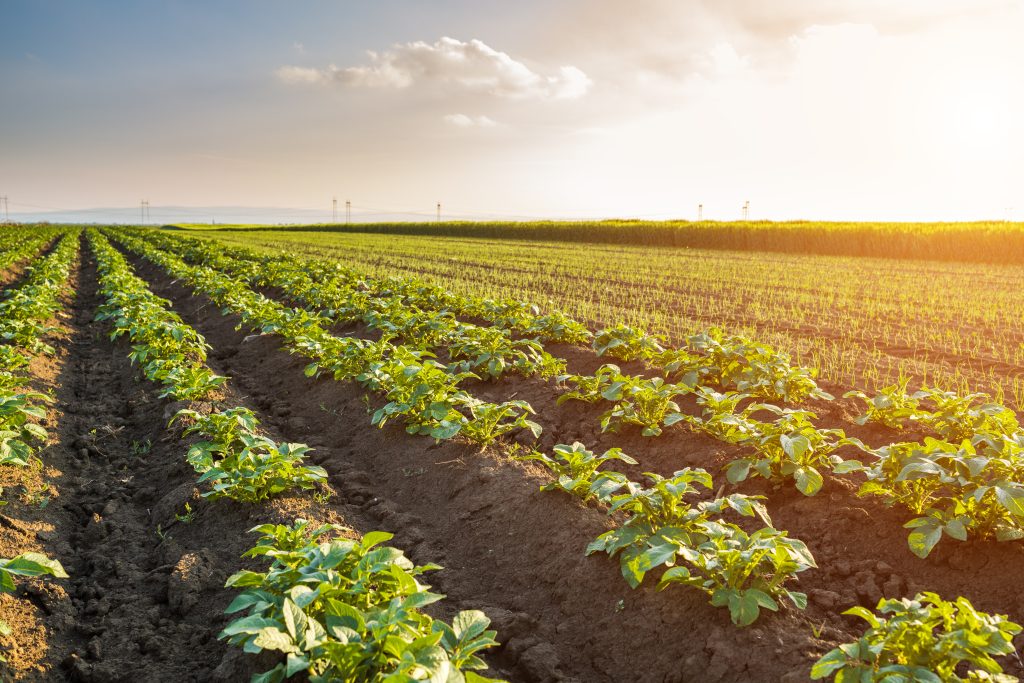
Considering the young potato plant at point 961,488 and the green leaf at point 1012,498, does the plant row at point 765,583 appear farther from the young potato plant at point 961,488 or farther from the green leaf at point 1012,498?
the green leaf at point 1012,498

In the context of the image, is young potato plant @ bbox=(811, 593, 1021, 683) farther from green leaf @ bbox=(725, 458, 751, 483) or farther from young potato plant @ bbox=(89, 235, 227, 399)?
young potato plant @ bbox=(89, 235, 227, 399)

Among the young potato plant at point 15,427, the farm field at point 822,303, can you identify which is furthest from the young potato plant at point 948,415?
the young potato plant at point 15,427

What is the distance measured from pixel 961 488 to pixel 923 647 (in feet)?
5.53

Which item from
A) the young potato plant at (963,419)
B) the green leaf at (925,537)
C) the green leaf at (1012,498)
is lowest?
the green leaf at (925,537)

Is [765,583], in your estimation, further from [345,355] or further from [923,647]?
[345,355]

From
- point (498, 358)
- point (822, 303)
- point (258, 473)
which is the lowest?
point (258, 473)

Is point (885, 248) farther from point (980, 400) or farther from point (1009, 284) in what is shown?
point (980, 400)

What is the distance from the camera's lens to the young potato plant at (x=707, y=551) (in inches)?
117

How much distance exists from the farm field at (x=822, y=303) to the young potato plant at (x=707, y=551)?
456 centimetres

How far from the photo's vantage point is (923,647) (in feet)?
8.12

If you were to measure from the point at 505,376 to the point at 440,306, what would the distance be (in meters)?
4.30

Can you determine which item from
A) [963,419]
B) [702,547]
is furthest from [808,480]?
[963,419]

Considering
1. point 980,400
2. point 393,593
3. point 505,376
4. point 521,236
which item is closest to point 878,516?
point 393,593

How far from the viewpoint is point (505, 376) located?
7.27 metres
